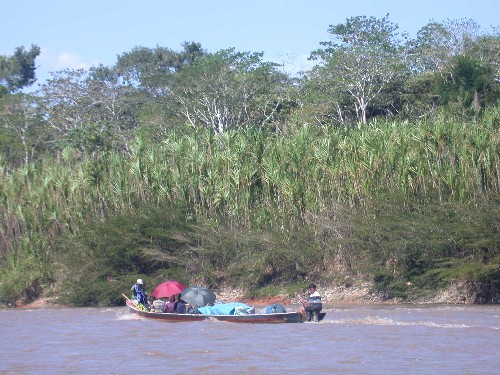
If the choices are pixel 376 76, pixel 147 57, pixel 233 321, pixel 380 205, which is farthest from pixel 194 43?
pixel 233 321

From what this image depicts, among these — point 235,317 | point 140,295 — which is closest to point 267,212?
point 140,295

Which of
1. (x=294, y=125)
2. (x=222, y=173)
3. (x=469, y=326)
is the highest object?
(x=294, y=125)

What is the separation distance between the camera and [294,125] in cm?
3275

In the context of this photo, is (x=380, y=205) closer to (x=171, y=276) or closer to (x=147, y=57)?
(x=171, y=276)

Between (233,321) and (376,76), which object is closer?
(233,321)

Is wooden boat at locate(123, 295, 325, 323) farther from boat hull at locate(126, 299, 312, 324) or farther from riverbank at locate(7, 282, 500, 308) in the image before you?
riverbank at locate(7, 282, 500, 308)

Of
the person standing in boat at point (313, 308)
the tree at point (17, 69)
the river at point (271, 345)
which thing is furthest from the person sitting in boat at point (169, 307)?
the tree at point (17, 69)

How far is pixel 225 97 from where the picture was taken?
3784cm

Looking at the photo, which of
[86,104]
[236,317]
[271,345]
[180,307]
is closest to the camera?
[271,345]

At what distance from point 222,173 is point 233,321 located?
8950 millimetres

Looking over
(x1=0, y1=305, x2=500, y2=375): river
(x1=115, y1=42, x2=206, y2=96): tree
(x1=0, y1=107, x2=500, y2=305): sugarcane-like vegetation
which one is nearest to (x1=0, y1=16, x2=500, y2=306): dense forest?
(x1=0, y1=107, x2=500, y2=305): sugarcane-like vegetation

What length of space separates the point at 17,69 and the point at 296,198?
3425 cm

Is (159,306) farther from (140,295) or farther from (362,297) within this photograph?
(362,297)

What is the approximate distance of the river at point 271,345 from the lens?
14.5m
